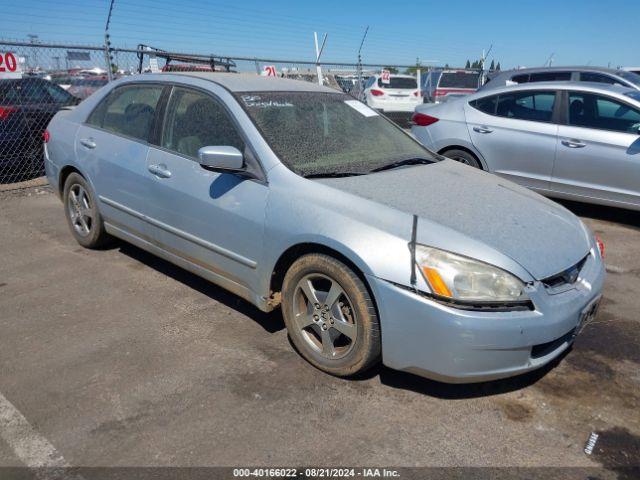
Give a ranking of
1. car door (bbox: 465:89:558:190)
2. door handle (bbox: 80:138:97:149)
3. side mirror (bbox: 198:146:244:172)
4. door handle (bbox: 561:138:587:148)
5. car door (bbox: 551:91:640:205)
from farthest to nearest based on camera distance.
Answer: car door (bbox: 465:89:558:190) → door handle (bbox: 561:138:587:148) → car door (bbox: 551:91:640:205) → door handle (bbox: 80:138:97:149) → side mirror (bbox: 198:146:244:172)

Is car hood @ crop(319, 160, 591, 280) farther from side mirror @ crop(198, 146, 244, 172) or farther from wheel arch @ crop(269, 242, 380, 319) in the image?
side mirror @ crop(198, 146, 244, 172)

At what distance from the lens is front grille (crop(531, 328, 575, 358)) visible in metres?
2.69

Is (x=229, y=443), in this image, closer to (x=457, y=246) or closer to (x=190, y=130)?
(x=457, y=246)

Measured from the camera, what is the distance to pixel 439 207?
2986 millimetres

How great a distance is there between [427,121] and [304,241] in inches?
183

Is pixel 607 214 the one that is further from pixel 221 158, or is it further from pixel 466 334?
pixel 221 158

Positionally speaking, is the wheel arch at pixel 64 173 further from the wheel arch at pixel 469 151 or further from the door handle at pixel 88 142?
the wheel arch at pixel 469 151

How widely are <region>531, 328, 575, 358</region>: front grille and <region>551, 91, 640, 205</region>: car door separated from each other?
3.62 metres

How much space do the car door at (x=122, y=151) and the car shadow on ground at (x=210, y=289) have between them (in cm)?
49

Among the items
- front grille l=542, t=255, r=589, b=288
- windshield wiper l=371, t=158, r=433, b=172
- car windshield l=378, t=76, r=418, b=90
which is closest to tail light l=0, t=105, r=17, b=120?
windshield wiper l=371, t=158, r=433, b=172

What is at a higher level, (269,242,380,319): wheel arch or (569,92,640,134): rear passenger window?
(569,92,640,134): rear passenger window

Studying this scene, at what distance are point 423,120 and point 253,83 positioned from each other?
12.4 ft

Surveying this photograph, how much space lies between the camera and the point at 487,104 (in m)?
6.71

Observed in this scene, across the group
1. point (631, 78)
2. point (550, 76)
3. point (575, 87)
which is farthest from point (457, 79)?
point (575, 87)
